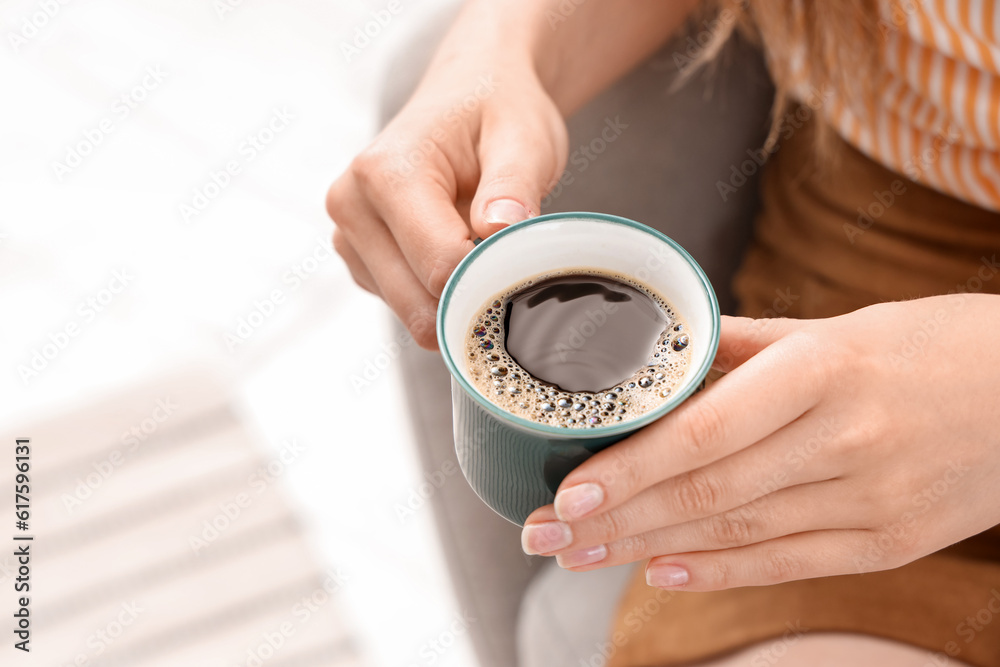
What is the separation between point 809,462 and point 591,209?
62 cm

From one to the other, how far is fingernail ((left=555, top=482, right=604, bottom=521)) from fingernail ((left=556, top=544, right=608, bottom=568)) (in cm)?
12

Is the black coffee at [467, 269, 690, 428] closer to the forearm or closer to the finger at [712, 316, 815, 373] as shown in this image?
the finger at [712, 316, 815, 373]

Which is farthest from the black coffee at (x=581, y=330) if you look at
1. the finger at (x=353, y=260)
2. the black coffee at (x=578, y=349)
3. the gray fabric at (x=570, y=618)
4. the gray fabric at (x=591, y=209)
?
the gray fabric at (x=570, y=618)

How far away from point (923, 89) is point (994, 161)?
5.2 inches

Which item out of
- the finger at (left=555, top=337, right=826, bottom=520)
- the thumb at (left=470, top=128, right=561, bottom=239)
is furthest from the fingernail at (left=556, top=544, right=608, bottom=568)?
the thumb at (left=470, top=128, right=561, bottom=239)

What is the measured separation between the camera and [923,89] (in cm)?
109

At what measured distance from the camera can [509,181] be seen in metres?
0.85

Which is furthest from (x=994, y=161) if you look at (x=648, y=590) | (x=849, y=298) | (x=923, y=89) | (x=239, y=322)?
(x=239, y=322)

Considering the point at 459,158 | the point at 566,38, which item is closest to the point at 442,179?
the point at 459,158

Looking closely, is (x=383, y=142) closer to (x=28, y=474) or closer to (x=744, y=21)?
(x=744, y=21)

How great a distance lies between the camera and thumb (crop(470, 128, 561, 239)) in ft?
2.71

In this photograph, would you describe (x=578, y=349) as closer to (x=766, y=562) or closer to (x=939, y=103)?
(x=766, y=562)

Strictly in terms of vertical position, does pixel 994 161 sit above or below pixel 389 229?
below

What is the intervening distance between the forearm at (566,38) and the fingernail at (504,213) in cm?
25
